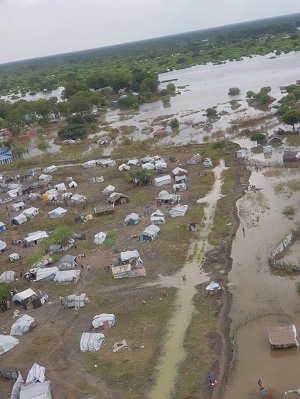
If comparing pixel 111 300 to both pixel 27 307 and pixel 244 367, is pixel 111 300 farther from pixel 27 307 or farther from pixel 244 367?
pixel 244 367

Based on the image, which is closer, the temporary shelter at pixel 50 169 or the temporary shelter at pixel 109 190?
the temporary shelter at pixel 109 190

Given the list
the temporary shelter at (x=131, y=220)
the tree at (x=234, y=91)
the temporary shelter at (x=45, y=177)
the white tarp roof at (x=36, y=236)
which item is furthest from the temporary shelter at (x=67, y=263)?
the tree at (x=234, y=91)

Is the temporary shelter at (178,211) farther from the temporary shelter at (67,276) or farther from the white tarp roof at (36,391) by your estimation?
the white tarp roof at (36,391)

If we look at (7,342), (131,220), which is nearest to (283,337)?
(7,342)

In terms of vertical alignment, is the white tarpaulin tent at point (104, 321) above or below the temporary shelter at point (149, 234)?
below

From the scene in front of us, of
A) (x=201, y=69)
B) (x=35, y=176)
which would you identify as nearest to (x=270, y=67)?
(x=201, y=69)

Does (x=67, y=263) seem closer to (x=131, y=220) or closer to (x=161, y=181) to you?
(x=131, y=220)

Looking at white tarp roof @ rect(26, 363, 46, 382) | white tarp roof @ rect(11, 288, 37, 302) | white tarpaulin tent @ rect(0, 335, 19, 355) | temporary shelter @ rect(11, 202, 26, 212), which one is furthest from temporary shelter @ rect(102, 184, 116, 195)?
white tarp roof @ rect(26, 363, 46, 382)
